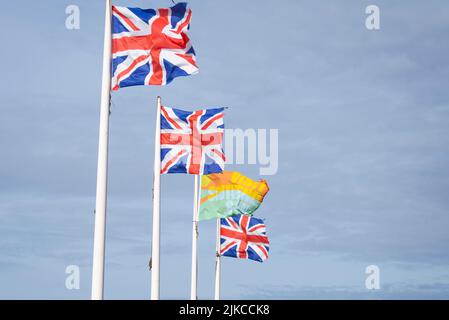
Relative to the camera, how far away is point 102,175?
20828 mm

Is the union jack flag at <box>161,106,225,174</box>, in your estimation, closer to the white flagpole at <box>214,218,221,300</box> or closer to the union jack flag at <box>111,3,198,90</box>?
the union jack flag at <box>111,3,198,90</box>

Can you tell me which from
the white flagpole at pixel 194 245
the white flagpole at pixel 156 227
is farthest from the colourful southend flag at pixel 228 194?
the white flagpole at pixel 156 227

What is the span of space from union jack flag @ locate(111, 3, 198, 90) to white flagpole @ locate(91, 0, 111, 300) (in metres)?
0.38

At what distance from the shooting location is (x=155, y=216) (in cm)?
3027

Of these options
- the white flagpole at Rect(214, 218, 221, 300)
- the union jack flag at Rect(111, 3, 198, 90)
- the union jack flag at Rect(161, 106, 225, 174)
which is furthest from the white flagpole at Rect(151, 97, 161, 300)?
the white flagpole at Rect(214, 218, 221, 300)

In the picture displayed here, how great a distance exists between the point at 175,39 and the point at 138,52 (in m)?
1.37

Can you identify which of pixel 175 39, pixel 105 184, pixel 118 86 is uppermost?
pixel 175 39

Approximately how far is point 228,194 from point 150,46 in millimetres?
21108

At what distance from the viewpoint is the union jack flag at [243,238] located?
52531 mm

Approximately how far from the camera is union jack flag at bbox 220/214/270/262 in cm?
5253

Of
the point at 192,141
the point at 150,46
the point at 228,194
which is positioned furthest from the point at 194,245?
the point at 150,46

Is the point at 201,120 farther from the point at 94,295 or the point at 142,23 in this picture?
the point at 94,295

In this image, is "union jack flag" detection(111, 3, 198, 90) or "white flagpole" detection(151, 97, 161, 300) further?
"white flagpole" detection(151, 97, 161, 300)
